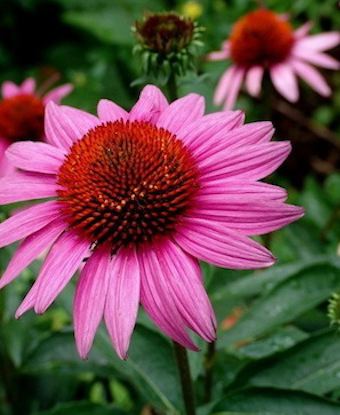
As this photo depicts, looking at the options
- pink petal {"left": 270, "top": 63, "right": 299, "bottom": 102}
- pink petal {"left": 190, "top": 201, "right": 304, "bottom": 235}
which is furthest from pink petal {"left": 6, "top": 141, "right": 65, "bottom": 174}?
pink petal {"left": 270, "top": 63, "right": 299, "bottom": 102}

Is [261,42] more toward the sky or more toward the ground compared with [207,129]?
more toward the sky

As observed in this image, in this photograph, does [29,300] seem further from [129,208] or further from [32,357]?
[32,357]

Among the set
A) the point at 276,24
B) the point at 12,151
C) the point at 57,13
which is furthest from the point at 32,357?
the point at 57,13

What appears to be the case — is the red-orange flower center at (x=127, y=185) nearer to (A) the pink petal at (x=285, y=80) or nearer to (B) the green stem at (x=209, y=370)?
(B) the green stem at (x=209, y=370)

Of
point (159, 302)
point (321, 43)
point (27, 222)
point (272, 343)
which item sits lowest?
point (272, 343)

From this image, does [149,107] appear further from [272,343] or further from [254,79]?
[254,79]

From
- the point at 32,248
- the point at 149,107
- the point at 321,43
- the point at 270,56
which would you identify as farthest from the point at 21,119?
the point at 32,248

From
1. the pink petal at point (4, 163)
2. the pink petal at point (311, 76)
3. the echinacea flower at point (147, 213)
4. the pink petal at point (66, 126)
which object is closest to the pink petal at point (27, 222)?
the echinacea flower at point (147, 213)

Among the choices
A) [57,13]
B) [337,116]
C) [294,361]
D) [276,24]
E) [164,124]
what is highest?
[57,13]
